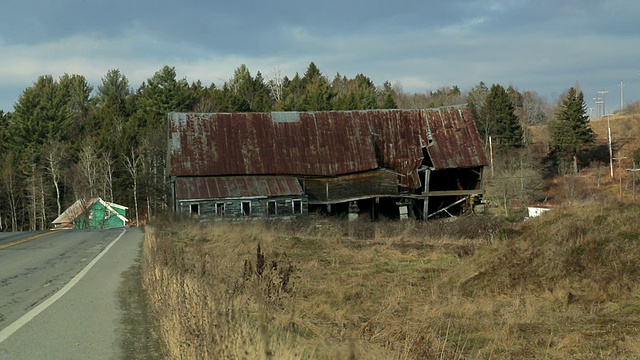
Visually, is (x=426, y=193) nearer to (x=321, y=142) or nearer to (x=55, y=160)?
(x=321, y=142)

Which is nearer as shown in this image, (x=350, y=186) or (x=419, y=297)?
(x=419, y=297)

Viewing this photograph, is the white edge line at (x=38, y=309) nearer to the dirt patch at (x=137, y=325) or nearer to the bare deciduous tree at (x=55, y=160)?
the dirt patch at (x=137, y=325)

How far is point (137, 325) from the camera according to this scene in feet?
28.2

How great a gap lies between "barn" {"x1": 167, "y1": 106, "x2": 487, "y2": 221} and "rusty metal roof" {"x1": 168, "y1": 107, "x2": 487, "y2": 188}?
0.07 m

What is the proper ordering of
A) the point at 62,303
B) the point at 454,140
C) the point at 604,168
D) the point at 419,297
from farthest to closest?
1. the point at 604,168
2. the point at 454,140
3. the point at 419,297
4. the point at 62,303

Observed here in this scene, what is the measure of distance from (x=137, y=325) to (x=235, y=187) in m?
32.4

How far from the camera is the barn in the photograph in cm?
4088

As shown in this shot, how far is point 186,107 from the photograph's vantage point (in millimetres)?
74062

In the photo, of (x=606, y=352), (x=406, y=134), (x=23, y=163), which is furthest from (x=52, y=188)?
(x=606, y=352)

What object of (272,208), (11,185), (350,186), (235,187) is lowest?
(272,208)

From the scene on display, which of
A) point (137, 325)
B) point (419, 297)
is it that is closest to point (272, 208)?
point (419, 297)

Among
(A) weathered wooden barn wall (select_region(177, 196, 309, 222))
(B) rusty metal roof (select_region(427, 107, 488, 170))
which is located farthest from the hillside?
(A) weathered wooden barn wall (select_region(177, 196, 309, 222))

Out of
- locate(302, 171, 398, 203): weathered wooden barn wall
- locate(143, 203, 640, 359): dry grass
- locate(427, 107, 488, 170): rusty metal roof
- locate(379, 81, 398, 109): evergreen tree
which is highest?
locate(379, 81, 398, 109): evergreen tree

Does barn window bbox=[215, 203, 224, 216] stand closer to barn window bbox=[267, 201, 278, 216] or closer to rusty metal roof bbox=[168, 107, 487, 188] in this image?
rusty metal roof bbox=[168, 107, 487, 188]
